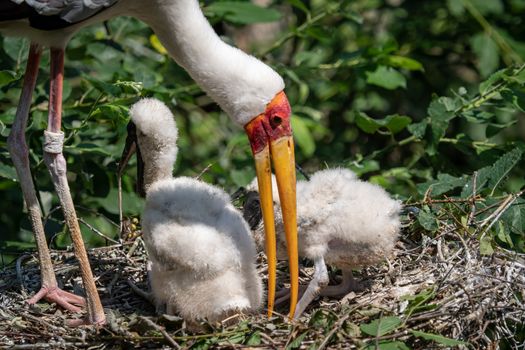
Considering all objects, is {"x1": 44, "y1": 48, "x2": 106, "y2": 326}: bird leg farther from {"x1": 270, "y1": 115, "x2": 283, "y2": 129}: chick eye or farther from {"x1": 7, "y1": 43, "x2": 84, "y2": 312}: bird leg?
{"x1": 270, "y1": 115, "x2": 283, "y2": 129}: chick eye

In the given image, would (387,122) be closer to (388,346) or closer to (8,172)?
(388,346)

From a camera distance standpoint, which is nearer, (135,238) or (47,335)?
(47,335)

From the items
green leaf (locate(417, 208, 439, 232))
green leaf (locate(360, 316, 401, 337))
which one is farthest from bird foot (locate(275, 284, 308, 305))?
green leaf (locate(360, 316, 401, 337))

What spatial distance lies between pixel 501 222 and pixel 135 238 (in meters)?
2.33

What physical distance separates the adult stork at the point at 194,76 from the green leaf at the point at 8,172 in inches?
16.7

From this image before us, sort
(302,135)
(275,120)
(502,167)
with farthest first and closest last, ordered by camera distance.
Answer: (302,135), (502,167), (275,120)

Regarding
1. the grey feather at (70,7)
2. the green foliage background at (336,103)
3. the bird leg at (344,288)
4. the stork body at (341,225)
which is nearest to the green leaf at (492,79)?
the green foliage background at (336,103)

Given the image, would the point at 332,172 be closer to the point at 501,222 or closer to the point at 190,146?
the point at 501,222

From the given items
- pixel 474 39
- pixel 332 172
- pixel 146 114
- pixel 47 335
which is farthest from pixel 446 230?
pixel 474 39

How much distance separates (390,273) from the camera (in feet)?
20.5

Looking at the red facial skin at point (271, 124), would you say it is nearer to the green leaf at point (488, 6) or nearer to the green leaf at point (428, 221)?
the green leaf at point (428, 221)

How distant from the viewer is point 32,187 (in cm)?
632

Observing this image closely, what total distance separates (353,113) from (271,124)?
89.2 inches

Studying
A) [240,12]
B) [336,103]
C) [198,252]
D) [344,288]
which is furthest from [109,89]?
[336,103]
